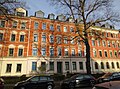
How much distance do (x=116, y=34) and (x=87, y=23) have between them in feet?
95.8

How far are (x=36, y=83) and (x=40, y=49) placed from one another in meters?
19.4

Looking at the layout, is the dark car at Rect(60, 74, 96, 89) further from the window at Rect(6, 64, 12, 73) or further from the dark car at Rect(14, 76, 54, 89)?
the window at Rect(6, 64, 12, 73)

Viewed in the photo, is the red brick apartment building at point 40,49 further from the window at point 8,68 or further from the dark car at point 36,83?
the dark car at point 36,83

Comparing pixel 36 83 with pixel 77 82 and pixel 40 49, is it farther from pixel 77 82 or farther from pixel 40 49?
pixel 40 49

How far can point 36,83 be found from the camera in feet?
42.7

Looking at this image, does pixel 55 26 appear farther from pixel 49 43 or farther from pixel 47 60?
pixel 47 60

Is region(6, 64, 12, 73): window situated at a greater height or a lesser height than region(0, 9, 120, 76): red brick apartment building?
lesser

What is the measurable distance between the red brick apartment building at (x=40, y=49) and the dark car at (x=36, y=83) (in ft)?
43.3

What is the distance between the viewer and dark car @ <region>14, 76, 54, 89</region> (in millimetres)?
12320

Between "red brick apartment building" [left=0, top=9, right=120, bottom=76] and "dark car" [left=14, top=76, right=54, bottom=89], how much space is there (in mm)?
13206

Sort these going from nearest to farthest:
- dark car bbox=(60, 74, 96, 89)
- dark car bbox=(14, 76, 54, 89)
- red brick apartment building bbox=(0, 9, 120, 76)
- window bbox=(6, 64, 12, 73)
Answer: dark car bbox=(14, 76, 54, 89) → dark car bbox=(60, 74, 96, 89) → window bbox=(6, 64, 12, 73) → red brick apartment building bbox=(0, 9, 120, 76)

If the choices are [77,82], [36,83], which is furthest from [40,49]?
[77,82]

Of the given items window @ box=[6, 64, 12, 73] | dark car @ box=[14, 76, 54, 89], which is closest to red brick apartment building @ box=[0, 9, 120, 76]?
window @ box=[6, 64, 12, 73]

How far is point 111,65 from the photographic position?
40.2 meters
